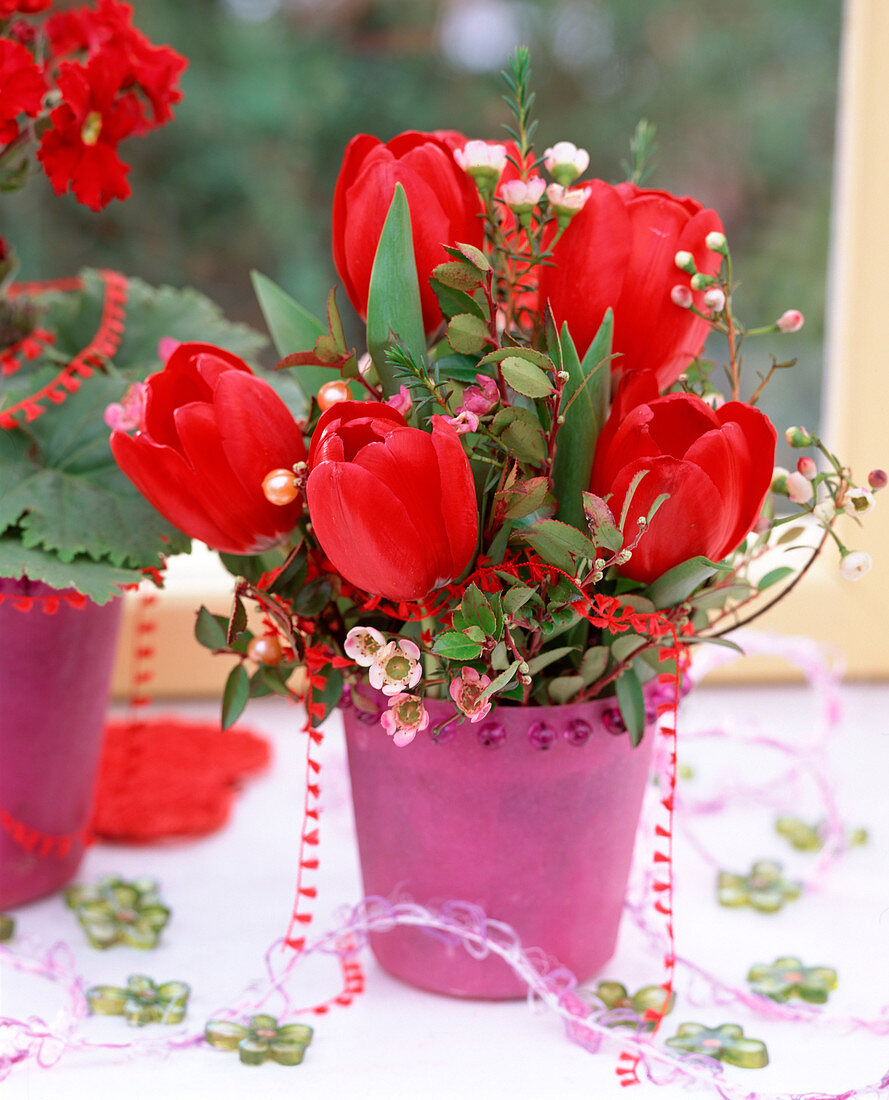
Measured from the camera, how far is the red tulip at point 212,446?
37cm

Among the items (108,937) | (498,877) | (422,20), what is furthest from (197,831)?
(422,20)

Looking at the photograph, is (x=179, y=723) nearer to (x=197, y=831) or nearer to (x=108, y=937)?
(x=197, y=831)

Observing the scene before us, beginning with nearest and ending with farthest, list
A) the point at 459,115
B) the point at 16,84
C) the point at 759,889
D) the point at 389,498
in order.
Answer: the point at 389,498 < the point at 16,84 < the point at 759,889 < the point at 459,115

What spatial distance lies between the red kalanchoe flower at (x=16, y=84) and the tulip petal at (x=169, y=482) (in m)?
0.14

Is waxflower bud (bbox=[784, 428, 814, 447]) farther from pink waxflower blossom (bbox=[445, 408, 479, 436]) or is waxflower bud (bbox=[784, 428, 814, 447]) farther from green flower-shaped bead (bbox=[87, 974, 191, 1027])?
green flower-shaped bead (bbox=[87, 974, 191, 1027])

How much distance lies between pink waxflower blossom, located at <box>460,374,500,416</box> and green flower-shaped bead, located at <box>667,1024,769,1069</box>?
0.24m

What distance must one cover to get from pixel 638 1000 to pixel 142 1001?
0.62 feet

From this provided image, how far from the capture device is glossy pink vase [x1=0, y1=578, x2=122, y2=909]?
482mm

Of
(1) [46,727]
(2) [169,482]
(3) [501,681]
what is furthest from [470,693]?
(1) [46,727]

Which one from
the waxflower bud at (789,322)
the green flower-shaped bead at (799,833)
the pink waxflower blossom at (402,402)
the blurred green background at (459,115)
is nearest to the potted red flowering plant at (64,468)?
the pink waxflower blossom at (402,402)

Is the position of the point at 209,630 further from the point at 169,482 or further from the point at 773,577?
the point at 773,577

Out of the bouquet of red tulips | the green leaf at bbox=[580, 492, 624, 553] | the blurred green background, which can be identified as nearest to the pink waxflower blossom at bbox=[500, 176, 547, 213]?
the bouquet of red tulips

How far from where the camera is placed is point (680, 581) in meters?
0.36

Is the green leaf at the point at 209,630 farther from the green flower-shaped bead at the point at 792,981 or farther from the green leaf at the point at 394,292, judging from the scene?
the green flower-shaped bead at the point at 792,981
